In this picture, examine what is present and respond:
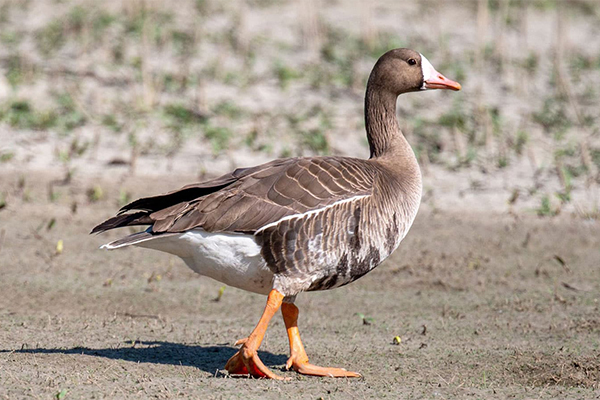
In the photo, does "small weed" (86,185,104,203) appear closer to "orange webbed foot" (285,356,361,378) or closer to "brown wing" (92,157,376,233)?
"brown wing" (92,157,376,233)

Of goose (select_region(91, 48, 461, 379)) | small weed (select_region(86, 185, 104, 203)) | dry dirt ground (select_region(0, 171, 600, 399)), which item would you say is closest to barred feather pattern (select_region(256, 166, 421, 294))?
goose (select_region(91, 48, 461, 379))

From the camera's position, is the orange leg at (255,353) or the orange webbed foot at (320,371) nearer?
the orange leg at (255,353)

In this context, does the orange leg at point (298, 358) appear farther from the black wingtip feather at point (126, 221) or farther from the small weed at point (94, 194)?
the small weed at point (94, 194)

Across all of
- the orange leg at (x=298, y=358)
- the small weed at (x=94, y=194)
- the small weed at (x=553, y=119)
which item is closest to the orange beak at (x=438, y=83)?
the orange leg at (x=298, y=358)

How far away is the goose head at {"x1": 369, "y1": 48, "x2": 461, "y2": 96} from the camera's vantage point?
594 cm

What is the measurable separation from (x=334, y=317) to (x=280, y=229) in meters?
1.74

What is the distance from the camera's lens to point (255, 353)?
16.0 ft

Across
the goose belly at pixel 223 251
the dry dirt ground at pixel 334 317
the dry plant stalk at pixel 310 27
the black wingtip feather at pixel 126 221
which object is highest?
the dry plant stalk at pixel 310 27

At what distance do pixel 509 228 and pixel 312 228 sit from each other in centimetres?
413

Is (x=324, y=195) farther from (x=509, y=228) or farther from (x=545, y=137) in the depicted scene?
(x=545, y=137)

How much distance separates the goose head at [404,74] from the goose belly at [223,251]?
5.47 ft

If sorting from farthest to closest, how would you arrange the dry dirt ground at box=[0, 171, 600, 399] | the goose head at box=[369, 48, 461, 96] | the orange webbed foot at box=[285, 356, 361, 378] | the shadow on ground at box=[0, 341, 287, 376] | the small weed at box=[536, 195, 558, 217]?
1. the small weed at box=[536, 195, 558, 217]
2. the goose head at box=[369, 48, 461, 96]
3. the shadow on ground at box=[0, 341, 287, 376]
4. the orange webbed foot at box=[285, 356, 361, 378]
5. the dry dirt ground at box=[0, 171, 600, 399]

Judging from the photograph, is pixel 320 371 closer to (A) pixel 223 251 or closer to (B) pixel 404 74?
(A) pixel 223 251

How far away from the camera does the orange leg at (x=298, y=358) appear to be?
5.05m
